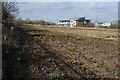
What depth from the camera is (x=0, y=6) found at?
10000 millimetres

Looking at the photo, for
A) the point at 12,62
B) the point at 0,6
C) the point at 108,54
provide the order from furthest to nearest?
1. the point at 0,6
2. the point at 108,54
3. the point at 12,62

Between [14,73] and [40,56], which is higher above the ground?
[40,56]


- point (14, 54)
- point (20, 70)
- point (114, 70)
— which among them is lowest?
point (114, 70)

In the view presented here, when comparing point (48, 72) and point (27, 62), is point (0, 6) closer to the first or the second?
point (27, 62)

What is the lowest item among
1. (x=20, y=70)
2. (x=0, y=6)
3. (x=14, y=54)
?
(x=20, y=70)

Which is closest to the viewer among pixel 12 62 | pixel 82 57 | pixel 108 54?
pixel 12 62

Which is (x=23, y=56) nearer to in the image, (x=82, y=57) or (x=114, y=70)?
(x=82, y=57)

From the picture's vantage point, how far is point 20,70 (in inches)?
157

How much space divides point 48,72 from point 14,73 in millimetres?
1090

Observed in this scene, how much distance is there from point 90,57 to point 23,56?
327cm

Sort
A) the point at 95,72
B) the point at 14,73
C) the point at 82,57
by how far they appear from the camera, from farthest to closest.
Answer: the point at 82,57
the point at 95,72
the point at 14,73

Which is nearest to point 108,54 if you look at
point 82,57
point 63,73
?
point 82,57

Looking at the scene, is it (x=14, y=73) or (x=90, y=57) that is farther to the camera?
(x=90, y=57)

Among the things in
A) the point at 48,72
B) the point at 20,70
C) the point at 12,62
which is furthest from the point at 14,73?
the point at 48,72
